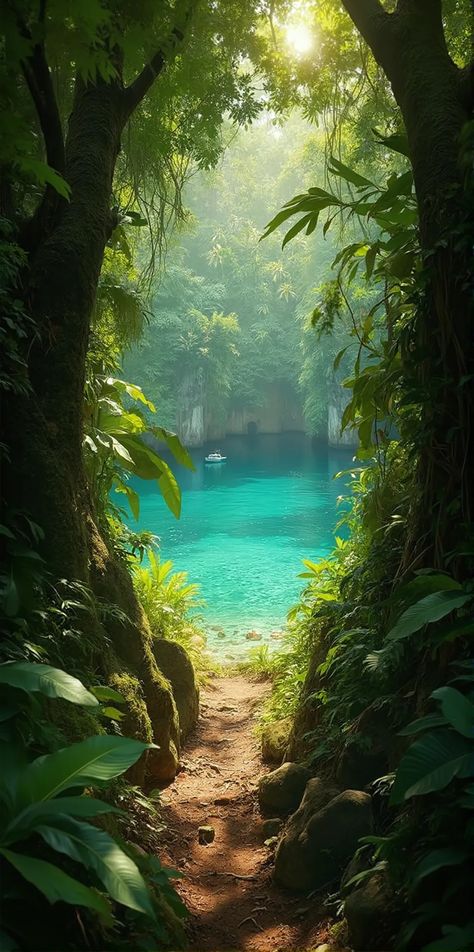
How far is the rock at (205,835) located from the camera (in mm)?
3148

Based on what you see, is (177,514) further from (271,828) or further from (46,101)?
(46,101)

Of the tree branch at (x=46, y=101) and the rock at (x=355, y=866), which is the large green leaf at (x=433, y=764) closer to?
the rock at (x=355, y=866)

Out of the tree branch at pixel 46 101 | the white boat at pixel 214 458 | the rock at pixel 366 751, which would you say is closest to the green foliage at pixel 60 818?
the rock at pixel 366 751

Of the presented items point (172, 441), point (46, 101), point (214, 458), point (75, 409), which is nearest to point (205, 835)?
point (75, 409)

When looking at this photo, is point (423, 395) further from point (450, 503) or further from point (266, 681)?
point (266, 681)

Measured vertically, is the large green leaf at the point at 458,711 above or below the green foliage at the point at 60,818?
above

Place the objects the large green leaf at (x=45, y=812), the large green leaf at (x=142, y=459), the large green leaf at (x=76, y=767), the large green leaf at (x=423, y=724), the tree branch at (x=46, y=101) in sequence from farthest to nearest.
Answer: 1. the large green leaf at (x=142, y=459)
2. the tree branch at (x=46, y=101)
3. the large green leaf at (x=423, y=724)
4. the large green leaf at (x=76, y=767)
5. the large green leaf at (x=45, y=812)

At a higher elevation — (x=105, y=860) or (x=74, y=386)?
(x=74, y=386)

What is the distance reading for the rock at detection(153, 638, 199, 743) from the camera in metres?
4.50

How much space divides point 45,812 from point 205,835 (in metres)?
2.02

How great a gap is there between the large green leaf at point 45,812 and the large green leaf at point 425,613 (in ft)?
3.02

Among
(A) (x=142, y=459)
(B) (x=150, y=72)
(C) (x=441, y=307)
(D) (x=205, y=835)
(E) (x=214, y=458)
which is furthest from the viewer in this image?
(E) (x=214, y=458)

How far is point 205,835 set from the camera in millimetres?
3162

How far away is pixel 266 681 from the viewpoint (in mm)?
6066
